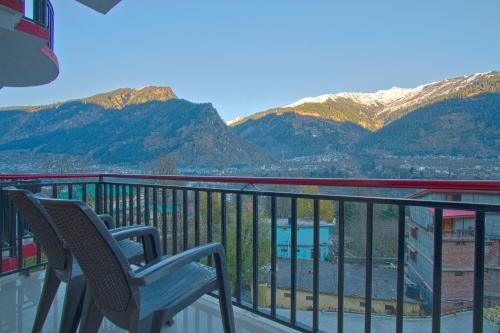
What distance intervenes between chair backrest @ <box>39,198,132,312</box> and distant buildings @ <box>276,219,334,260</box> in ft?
3.76

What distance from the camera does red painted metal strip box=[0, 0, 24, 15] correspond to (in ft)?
13.4

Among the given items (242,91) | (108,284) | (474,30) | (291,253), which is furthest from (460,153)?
(242,91)

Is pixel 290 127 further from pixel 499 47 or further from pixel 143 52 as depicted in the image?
pixel 499 47

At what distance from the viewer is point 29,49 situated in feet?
17.6

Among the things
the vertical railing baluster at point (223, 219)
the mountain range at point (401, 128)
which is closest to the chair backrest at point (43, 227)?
the vertical railing baluster at point (223, 219)

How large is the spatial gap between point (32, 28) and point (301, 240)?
5070mm

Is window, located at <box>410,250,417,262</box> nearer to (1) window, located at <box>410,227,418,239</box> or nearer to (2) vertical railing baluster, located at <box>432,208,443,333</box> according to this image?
(1) window, located at <box>410,227,418,239</box>

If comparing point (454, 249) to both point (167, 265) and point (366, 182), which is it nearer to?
point (366, 182)

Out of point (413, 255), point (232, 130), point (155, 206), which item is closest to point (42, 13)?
point (155, 206)

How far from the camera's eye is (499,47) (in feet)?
114

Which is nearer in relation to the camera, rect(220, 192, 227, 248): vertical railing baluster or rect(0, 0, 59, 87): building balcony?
rect(220, 192, 227, 248): vertical railing baluster

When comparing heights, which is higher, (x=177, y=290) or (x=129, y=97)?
(x=129, y=97)

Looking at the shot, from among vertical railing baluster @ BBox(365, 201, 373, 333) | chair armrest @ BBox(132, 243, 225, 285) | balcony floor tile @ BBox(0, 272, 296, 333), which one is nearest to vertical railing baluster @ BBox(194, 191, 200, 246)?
balcony floor tile @ BBox(0, 272, 296, 333)

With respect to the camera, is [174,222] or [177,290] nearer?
[177,290]
